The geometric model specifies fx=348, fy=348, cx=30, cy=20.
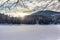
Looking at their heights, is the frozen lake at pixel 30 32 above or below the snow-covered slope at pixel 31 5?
below

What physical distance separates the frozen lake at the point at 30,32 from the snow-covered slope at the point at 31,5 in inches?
8.1

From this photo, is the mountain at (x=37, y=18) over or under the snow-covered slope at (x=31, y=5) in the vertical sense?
under

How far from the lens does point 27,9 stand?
4004 millimetres

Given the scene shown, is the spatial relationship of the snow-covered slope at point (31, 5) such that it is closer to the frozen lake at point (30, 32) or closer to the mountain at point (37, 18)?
the mountain at point (37, 18)

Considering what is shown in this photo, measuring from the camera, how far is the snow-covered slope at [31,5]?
399cm

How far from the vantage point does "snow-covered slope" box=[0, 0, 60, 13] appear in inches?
157

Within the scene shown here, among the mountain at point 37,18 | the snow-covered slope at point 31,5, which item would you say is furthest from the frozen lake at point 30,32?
the snow-covered slope at point 31,5

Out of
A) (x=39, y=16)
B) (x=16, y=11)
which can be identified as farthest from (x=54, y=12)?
(x=16, y=11)

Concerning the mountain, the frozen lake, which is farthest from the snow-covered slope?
the frozen lake

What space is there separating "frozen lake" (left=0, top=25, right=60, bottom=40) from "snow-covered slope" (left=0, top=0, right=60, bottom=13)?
0.21 m

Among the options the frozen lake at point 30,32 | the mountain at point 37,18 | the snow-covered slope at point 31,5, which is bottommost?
the frozen lake at point 30,32

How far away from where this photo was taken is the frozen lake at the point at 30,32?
157 inches

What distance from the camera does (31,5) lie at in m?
Result: 4.00

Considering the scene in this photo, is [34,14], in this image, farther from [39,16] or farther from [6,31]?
[6,31]
